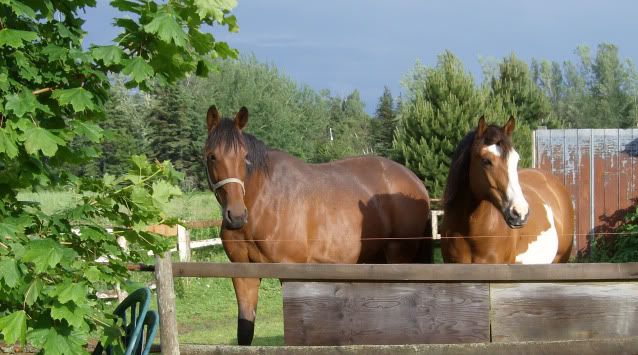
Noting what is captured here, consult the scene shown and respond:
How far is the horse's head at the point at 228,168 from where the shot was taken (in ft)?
17.3

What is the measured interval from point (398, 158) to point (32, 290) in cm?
1972

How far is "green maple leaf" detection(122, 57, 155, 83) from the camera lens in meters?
2.93

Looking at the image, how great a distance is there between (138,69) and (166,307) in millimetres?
2014

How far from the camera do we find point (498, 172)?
209 inches

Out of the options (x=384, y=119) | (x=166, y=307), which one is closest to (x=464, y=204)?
(x=166, y=307)

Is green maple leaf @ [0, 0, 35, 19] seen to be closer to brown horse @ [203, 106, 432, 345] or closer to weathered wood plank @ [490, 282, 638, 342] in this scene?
brown horse @ [203, 106, 432, 345]

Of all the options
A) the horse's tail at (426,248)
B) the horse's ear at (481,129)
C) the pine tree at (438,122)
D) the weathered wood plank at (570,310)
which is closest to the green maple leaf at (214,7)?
the weathered wood plank at (570,310)

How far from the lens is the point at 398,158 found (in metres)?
22.4

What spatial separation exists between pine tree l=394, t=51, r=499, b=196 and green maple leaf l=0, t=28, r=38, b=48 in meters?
18.3

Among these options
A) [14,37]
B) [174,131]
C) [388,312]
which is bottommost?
[388,312]

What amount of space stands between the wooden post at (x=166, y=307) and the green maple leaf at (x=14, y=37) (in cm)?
195

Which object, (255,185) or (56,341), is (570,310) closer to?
(255,185)

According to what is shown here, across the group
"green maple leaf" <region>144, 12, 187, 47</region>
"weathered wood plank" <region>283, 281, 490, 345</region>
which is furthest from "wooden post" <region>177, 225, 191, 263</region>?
"green maple leaf" <region>144, 12, 187, 47</region>

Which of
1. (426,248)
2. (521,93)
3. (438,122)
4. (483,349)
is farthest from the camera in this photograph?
(521,93)
